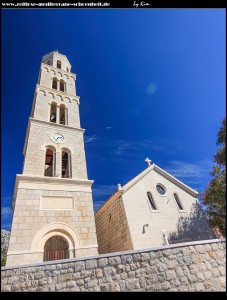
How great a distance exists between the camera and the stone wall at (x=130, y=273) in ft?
18.5

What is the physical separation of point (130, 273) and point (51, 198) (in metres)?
6.00

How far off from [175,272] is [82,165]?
832 cm

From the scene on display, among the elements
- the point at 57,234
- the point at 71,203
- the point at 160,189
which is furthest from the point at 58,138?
the point at 160,189

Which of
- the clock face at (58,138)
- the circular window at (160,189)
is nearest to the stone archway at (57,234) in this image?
the clock face at (58,138)

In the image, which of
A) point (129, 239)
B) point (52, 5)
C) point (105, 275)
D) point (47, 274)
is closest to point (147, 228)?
point (129, 239)

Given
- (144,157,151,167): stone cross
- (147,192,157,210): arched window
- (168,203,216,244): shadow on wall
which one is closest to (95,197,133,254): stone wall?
(147,192,157,210): arched window

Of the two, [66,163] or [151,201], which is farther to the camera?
[151,201]

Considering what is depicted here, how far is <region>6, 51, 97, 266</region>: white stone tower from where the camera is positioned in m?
8.72

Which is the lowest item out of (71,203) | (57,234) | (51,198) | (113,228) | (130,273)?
(130,273)

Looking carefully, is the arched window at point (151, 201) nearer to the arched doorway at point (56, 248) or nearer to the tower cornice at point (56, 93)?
the arched doorway at point (56, 248)

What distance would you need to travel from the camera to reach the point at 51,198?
33.6ft

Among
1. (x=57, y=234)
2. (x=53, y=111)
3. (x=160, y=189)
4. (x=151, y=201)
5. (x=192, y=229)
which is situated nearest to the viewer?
(x=57, y=234)

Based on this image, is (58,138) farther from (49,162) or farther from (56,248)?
(56,248)

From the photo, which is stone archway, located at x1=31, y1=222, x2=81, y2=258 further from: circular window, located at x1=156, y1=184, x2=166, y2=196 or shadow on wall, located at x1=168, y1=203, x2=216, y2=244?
circular window, located at x1=156, y1=184, x2=166, y2=196
